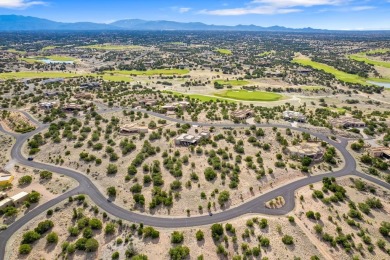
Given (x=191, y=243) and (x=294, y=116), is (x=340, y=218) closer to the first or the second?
(x=191, y=243)

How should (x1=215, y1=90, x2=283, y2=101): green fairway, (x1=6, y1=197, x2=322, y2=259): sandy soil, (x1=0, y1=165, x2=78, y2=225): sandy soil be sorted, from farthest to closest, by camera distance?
1. (x1=215, y1=90, x2=283, y2=101): green fairway
2. (x1=0, y1=165, x2=78, y2=225): sandy soil
3. (x1=6, y1=197, x2=322, y2=259): sandy soil

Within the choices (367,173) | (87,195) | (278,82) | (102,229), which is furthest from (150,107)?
(278,82)

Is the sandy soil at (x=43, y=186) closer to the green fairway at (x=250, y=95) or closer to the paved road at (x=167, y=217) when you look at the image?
the paved road at (x=167, y=217)

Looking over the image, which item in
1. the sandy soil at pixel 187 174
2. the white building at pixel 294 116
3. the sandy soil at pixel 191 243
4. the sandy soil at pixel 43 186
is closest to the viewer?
the sandy soil at pixel 191 243

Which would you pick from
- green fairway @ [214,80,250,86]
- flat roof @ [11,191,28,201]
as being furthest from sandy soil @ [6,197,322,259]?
green fairway @ [214,80,250,86]

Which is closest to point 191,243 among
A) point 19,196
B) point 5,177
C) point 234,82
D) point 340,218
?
point 340,218

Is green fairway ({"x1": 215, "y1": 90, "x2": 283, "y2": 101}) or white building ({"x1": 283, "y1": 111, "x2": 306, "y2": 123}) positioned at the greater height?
white building ({"x1": 283, "y1": 111, "x2": 306, "y2": 123})

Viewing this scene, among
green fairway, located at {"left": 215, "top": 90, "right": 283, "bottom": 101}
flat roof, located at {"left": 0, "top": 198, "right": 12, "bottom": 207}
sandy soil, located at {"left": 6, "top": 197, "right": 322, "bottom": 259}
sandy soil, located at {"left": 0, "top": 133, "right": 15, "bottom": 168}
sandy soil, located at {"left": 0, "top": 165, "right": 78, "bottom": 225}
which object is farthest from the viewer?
green fairway, located at {"left": 215, "top": 90, "right": 283, "bottom": 101}

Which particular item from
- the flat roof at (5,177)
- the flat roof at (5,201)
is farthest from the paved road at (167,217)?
the flat roof at (5,177)

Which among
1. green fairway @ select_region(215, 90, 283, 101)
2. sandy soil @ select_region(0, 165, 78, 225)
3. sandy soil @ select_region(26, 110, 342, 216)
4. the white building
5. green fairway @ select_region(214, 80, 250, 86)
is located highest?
the white building

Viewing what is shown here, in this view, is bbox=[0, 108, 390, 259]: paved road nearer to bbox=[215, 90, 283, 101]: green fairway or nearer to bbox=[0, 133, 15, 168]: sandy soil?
bbox=[0, 133, 15, 168]: sandy soil
